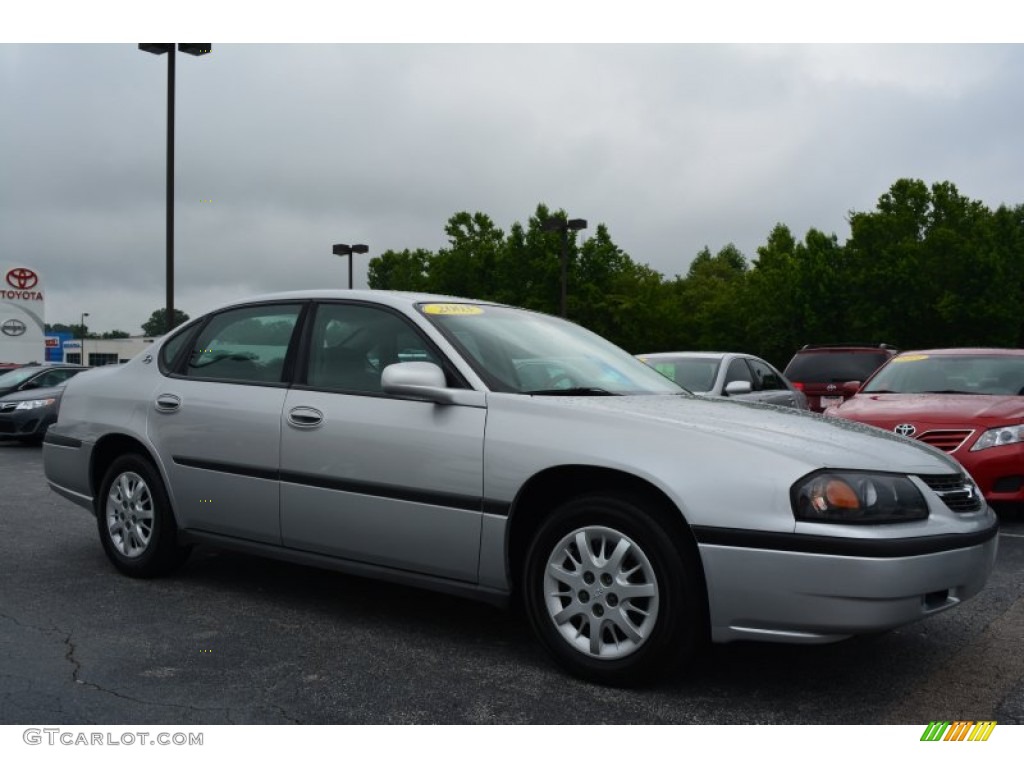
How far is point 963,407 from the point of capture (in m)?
7.79

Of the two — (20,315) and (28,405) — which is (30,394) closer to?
(28,405)

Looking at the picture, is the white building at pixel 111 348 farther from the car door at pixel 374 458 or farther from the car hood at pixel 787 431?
the car hood at pixel 787 431

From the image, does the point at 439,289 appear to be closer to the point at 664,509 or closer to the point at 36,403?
the point at 36,403

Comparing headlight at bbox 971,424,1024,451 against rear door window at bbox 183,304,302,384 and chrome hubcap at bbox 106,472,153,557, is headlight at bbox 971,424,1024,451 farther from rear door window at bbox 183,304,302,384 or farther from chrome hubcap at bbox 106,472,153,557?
chrome hubcap at bbox 106,472,153,557

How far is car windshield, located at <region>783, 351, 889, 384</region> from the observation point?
14430 millimetres

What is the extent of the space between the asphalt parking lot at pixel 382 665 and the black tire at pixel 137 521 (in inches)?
4.9

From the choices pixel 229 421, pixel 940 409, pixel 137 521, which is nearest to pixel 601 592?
pixel 229 421

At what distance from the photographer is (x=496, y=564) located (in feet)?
13.1

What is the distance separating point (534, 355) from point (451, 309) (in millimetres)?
462

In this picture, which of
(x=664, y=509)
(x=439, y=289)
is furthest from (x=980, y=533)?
(x=439, y=289)

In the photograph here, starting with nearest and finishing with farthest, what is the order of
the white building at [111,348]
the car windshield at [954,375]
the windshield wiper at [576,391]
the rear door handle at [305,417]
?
the windshield wiper at [576,391]
the rear door handle at [305,417]
the car windshield at [954,375]
the white building at [111,348]
